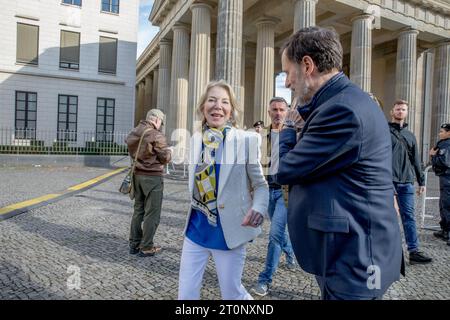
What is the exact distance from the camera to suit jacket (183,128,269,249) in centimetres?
221

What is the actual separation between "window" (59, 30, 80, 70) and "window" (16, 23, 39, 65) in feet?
4.84

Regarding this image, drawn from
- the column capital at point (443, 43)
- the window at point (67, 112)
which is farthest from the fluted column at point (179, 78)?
the column capital at point (443, 43)

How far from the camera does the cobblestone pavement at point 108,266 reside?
3267 millimetres

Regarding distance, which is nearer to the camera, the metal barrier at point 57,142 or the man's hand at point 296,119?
the man's hand at point 296,119

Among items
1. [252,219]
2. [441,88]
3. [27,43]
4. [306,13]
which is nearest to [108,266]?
[252,219]

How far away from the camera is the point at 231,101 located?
2.45 metres

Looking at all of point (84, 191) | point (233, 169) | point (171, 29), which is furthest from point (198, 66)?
point (233, 169)

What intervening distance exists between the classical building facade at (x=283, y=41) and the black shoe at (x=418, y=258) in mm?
9266

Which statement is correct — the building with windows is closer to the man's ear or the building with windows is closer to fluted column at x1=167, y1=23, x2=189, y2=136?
fluted column at x1=167, y1=23, x2=189, y2=136

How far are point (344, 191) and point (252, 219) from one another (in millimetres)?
859

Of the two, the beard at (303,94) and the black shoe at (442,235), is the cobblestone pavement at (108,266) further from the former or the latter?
the beard at (303,94)

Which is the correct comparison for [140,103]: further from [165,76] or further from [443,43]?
[443,43]

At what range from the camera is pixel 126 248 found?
469cm
